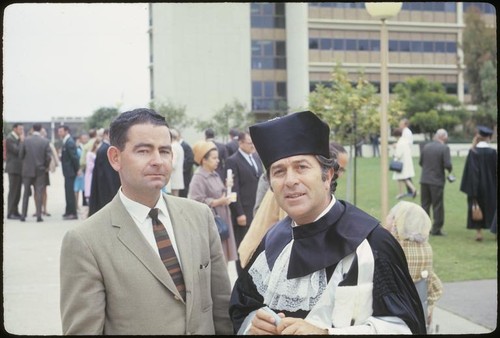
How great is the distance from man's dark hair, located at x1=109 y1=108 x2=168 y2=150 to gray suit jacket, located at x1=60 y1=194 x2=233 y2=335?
0.24 meters

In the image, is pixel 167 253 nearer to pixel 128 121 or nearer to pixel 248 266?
pixel 248 266

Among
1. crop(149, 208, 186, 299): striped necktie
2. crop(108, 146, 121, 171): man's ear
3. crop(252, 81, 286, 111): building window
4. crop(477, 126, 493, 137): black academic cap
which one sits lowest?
crop(149, 208, 186, 299): striped necktie

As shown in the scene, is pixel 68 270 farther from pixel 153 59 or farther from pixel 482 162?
pixel 153 59

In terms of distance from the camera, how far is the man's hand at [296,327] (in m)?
2.37

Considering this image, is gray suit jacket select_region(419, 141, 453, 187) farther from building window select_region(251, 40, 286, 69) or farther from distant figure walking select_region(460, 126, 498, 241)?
building window select_region(251, 40, 286, 69)

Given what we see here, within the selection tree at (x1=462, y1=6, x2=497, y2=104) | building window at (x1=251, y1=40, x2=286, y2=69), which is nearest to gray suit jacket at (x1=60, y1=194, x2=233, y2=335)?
tree at (x1=462, y1=6, x2=497, y2=104)

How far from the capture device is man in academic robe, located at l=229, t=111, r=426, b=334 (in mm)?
2365

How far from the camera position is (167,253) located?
2646 mm

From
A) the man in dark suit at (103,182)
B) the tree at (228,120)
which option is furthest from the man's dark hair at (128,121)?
the tree at (228,120)

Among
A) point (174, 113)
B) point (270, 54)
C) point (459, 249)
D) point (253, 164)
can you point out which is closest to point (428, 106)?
point (270, 54)

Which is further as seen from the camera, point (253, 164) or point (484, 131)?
point (484, 131)

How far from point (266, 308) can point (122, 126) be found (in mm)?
851

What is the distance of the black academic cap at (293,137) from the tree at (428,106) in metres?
48.1

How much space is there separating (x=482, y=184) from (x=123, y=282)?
32.1 ft
